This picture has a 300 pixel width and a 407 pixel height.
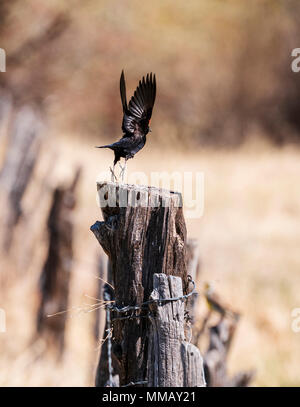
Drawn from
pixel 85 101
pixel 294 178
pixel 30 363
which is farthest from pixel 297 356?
pixel 85 101

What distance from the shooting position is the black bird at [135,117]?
8.55 ft

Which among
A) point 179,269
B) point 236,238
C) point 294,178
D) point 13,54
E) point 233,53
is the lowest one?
point 179,269

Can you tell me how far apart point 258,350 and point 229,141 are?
32.9 ft

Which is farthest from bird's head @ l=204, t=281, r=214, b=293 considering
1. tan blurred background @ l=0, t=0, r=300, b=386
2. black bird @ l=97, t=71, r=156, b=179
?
tan blurred background @ l=0, t=0, r=300, b=386

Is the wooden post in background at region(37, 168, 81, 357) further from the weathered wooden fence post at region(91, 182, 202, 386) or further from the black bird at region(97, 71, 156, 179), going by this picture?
the weathered wooden fence post at region(91, 182, 202, 386)

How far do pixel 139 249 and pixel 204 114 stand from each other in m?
15.7

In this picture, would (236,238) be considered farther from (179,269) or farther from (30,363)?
(179,269)

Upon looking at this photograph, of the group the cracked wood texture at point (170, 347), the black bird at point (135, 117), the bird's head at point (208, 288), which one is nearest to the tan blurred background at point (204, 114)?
the bird's head at point (208, 288)

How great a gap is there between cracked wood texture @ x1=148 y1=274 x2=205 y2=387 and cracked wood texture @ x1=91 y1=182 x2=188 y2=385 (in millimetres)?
87

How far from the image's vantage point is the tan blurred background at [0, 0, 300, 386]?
8.74 m

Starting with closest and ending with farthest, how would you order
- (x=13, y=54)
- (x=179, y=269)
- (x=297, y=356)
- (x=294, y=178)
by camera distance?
(x=179, y=269) < (x=297, y=356) < (x=294, y=178) < (x=13, y=54)

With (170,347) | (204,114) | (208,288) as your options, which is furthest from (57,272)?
(204,114)
